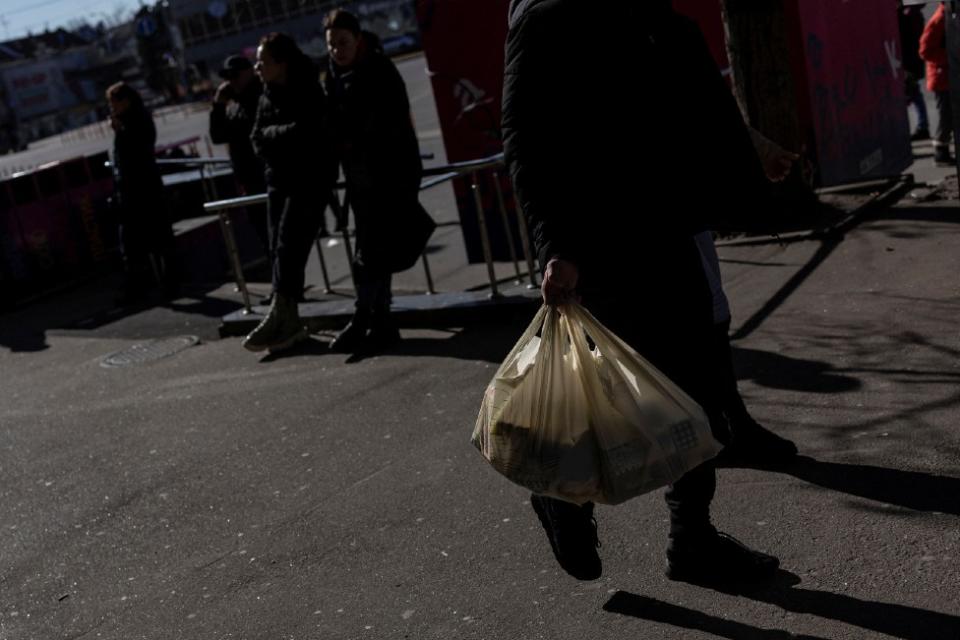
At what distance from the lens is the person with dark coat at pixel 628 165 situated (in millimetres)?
3791

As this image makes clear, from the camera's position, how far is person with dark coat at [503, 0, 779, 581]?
3791mm

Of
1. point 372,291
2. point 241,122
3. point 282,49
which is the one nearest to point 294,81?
point 282,49

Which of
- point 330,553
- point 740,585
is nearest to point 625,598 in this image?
point 740,585

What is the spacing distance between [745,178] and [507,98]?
0.76 meters

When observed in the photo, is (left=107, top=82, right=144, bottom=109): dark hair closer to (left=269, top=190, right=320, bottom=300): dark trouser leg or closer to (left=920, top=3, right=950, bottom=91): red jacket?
(left=269, top=190, right=320, bottom=300): dark trouser leg

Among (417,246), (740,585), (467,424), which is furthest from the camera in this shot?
(417,246)

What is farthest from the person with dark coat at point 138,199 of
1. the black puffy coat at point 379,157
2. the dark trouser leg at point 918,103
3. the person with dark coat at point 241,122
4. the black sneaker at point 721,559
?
the black sneaker at point 721,559

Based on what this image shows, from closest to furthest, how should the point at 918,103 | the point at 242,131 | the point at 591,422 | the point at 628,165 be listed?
Answer: the point at 591,422 < the point at 628,165 < the point at 242,131 < the point at 918,103

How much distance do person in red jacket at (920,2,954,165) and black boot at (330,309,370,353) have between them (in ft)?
20.3

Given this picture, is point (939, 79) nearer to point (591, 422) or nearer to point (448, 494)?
point (448, 494)

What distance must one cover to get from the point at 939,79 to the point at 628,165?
8.86 m

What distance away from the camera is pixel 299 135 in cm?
821

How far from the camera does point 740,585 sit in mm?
4227

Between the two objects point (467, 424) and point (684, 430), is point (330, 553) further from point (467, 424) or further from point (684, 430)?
point (684, 430)
